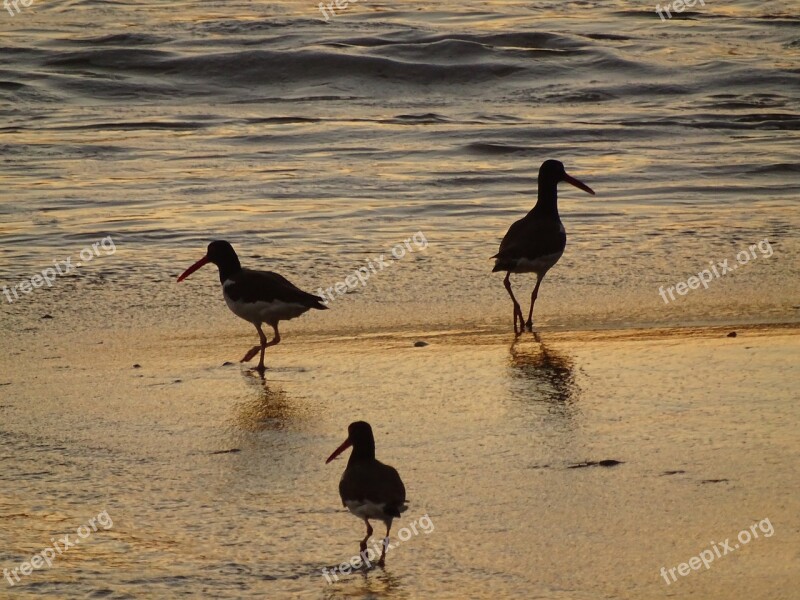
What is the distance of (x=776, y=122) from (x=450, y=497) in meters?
12.5

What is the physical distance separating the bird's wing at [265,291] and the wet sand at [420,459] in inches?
11.8

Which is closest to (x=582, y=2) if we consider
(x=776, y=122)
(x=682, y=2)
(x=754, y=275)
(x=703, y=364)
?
(x=682, y=2)

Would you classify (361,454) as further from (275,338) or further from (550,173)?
(550,173)

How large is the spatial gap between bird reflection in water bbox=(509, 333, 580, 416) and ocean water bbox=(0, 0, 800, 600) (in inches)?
1.1

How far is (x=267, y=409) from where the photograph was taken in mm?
6410

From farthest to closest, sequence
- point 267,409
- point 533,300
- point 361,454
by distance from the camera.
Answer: point 533,300 < point 267,409 < point 361,454

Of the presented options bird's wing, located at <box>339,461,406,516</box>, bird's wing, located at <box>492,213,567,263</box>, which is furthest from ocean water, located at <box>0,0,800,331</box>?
bird's wing, located at <box>339,461,406,516</box>

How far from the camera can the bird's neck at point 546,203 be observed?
8.98 meters

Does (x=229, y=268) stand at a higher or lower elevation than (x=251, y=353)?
higher

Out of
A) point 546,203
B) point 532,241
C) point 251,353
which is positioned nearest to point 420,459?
point 251,353

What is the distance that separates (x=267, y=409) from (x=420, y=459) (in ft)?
3.79

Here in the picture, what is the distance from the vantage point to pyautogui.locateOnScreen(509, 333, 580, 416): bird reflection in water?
20.9ft

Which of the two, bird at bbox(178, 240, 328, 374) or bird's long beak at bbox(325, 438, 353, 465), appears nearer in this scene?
bird's long beak at bbox(325, 438, 353, 465)

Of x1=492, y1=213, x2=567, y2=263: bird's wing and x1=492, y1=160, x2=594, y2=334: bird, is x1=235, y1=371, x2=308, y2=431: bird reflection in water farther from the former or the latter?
x1=492, y1=213, x2=567, y2=263: bird's wing
